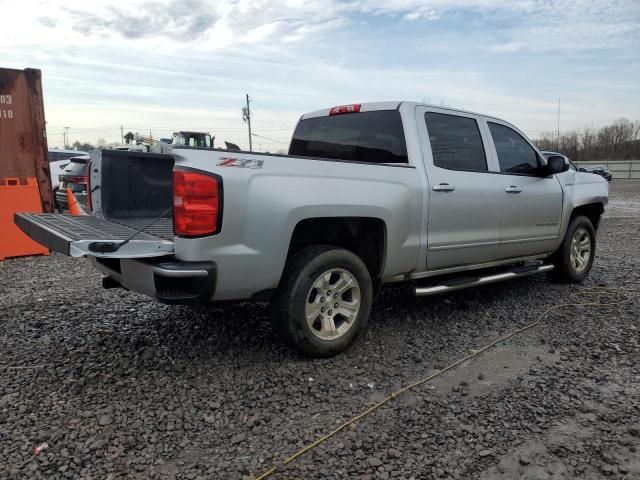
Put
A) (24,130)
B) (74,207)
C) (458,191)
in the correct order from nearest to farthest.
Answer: (458,191) < (74,207) < (24,130)

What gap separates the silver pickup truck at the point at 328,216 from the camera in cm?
319

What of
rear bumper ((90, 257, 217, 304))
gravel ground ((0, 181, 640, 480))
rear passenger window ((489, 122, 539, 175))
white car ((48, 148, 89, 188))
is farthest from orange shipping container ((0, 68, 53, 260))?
white car ((48, 148, 89, 188))

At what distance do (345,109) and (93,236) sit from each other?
2.60m

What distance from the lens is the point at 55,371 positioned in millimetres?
3615

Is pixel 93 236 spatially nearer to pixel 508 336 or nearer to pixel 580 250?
pixel 508 336

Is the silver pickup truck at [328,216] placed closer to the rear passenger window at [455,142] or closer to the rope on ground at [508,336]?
the rear passenger window at [455,142]

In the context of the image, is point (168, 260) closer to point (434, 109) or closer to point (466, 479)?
point (466, 479)

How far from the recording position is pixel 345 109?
4922mm

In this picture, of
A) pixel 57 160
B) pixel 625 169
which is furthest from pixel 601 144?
pixel 57 160

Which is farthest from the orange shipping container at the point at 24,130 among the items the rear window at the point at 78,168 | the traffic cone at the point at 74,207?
the rear window at the point at 78,168

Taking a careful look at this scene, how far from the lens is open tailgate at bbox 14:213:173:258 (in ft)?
10.0

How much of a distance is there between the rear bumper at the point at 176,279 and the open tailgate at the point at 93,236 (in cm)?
11

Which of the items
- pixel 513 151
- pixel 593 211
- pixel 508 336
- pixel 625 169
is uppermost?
pixel 513 151

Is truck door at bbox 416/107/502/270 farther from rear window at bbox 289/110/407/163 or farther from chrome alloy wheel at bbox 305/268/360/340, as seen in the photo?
chrome alloy wheel at bbox 305/268/360/340
